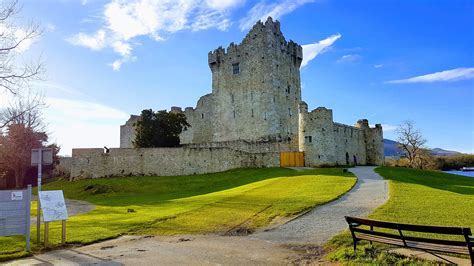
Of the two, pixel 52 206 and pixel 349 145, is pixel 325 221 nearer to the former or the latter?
pixel 52 206

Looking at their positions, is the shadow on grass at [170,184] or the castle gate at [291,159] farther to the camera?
the castle gate at [291,159]

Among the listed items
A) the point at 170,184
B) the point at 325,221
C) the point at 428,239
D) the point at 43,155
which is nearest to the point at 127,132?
the point at 170,184

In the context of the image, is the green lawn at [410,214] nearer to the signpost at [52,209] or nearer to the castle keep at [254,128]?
the signpost at [52,209]

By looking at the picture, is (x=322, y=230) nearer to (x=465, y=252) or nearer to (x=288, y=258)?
(x=288, y=258)

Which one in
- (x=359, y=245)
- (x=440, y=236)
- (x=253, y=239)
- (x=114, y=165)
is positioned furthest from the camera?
(x=114, y=165)

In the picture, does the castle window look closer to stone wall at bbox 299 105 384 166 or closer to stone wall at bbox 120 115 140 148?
stone wall at bbox 299 105 384 166

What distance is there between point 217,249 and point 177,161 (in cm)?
2850

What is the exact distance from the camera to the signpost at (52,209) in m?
11.2

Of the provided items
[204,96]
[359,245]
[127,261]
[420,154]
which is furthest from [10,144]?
[420,154]

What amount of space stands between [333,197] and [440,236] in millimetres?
7339

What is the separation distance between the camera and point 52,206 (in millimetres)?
11508

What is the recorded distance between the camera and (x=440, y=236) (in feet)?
31.9

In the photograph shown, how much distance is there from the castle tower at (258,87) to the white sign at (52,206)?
33910 millimetres

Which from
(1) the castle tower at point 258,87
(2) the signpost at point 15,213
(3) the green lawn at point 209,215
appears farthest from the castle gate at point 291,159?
(2) the signpost at point 15,213
